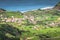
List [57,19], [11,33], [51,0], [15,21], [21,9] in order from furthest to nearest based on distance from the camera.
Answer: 1. [51,0]
2. [21,9]
3. [57,19]
4. [15,21]
5. [11,33]

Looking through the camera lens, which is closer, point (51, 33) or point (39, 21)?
point (51, 33)

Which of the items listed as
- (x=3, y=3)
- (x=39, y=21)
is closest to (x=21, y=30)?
(x=39, y=21)

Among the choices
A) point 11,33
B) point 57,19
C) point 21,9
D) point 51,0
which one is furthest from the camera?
point 51,0

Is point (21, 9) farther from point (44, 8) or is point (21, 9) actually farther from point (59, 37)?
point (59, 37)

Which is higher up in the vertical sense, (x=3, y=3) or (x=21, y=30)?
(x=3, y=3)

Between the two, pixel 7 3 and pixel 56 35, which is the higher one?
pixel 7 3

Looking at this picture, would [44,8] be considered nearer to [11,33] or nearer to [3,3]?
[3,3]

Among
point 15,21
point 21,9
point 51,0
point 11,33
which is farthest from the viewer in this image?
point 51,0

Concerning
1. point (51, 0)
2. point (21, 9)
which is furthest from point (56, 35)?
point (51, 0)

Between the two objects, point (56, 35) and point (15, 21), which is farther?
Result: point (15, 21)
